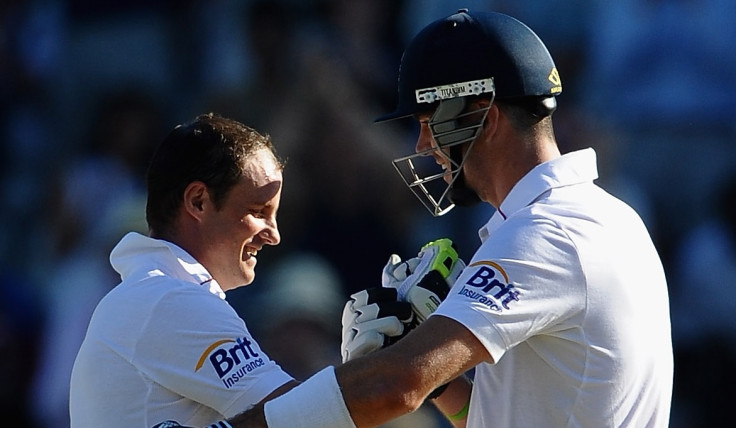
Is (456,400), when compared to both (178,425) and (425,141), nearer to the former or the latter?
(425,141)

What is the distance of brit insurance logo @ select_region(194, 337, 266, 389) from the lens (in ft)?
9.05

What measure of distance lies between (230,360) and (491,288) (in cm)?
64

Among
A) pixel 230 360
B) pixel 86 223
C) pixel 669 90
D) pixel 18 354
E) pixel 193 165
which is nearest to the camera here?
pixel 230 360

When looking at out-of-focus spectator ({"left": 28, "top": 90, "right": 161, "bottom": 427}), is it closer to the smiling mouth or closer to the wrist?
the smiling mouth

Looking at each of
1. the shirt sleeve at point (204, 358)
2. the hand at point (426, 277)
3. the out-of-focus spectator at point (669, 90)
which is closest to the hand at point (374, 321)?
the hand at point (426, 277)

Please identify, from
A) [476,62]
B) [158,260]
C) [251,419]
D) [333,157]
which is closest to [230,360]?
[251,419]

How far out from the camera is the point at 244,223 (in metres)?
3.27

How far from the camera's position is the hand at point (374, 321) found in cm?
282

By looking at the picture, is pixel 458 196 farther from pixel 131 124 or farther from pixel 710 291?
pixel 131 124

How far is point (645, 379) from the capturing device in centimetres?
269

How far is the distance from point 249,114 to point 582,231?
372cm

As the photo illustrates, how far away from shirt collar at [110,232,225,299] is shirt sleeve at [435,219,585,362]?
0.77 meters

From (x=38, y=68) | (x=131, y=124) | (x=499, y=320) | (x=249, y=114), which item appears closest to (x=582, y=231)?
(x=499, y=320)

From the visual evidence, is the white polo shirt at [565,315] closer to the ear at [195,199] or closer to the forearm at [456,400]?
the forearm at [456,400]
